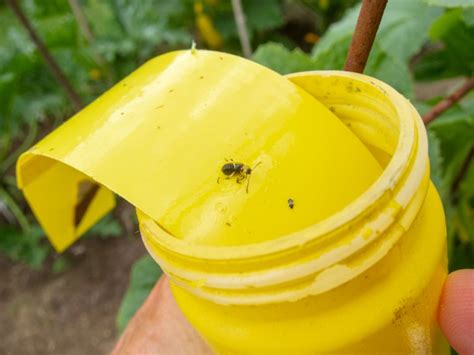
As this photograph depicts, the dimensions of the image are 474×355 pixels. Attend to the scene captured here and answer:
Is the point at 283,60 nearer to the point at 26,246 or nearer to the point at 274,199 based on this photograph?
the point at 274,199

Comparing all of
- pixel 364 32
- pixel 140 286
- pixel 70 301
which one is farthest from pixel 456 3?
pixel 70 301

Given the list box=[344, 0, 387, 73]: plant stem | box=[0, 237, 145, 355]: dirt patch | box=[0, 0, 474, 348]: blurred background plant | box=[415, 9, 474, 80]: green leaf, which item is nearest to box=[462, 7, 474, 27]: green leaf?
box=[415, 9, 474, 80]: green leaf

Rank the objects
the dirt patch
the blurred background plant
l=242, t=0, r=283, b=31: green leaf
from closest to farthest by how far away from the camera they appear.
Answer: the blurred background plant, the dirt patch, l=242, t=0, r=283, b=31: green leaf

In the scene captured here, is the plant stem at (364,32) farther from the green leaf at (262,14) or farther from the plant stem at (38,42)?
the green leaf at (262,14)

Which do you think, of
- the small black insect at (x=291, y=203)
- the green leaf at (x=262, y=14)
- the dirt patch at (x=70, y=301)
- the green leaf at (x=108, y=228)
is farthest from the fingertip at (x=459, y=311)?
the green leaf at (x=262, y=14)

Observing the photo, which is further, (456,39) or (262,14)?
(262,14)

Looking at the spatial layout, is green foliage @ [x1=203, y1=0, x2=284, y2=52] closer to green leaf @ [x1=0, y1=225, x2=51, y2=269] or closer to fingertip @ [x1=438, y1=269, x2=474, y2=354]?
green leaf @ [x1=0, y1=225, x2=51, y2=269]
